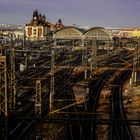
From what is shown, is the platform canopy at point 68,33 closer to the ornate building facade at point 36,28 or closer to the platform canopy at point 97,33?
the platform canopy at point 97,33

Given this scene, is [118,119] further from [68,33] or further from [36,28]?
[36,28]

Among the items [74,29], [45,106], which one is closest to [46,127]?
[45,106]

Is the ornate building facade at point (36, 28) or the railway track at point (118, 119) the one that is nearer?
the railway track at point (118, 119)

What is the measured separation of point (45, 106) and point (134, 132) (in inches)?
282

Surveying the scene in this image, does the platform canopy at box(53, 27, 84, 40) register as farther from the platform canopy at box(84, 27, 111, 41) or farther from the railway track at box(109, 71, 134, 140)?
the railway track at box(109, 71, 134, 140)

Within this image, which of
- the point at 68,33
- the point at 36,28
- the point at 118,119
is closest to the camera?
the point at 118,119

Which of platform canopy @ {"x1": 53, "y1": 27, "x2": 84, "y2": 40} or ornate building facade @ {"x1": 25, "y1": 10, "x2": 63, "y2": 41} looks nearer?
platform canopy @ {"x1": 53, "y1": 27, "x2": 84, "y2": 40}

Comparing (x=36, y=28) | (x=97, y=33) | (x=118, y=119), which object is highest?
(x=36, y=28)

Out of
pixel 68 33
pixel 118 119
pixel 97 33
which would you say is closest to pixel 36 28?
pixel 68 33

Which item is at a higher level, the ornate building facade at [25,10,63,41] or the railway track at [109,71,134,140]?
the ornate building facade at [25,10,63,41]

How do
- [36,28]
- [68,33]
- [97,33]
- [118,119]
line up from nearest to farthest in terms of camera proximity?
[118,119] < [97,33] < [68,33] < [36,28]

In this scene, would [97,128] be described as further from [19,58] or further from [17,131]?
[19,58]

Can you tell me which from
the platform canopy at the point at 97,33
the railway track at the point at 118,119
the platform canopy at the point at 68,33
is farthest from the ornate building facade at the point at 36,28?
the railway track at the point at 118,119

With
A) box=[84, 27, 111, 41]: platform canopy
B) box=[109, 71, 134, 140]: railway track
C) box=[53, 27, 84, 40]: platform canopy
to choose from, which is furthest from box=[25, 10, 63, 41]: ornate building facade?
box=[109, 71, 134, 140]: railway track
